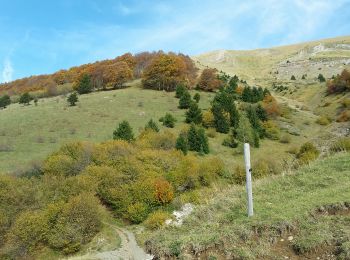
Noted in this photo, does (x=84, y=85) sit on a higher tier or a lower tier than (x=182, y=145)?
higher

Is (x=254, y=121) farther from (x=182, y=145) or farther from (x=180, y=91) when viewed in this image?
(x=180, y=91)

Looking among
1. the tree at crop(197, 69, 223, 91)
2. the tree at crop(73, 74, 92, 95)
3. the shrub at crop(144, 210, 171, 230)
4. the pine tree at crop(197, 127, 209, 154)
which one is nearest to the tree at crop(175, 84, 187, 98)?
the tree at crop(197, 69, 223, 91)

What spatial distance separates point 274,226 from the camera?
30.6ft

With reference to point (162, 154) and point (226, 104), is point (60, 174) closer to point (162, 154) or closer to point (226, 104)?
point (162, 154)

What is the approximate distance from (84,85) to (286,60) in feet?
315

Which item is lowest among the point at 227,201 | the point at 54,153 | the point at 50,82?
the point at 54,153

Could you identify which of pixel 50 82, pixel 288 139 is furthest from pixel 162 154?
pixel 50 82

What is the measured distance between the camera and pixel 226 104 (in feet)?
250

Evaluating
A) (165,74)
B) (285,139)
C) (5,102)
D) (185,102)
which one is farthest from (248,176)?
(5,102)

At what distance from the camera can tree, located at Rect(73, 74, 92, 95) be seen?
3974 inches

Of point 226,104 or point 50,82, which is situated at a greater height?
point 50,82

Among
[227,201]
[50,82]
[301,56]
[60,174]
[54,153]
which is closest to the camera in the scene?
[227,201]

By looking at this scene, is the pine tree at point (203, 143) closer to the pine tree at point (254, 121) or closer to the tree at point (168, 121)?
the tree at point (168, 121)

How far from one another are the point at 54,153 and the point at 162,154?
574 inches
